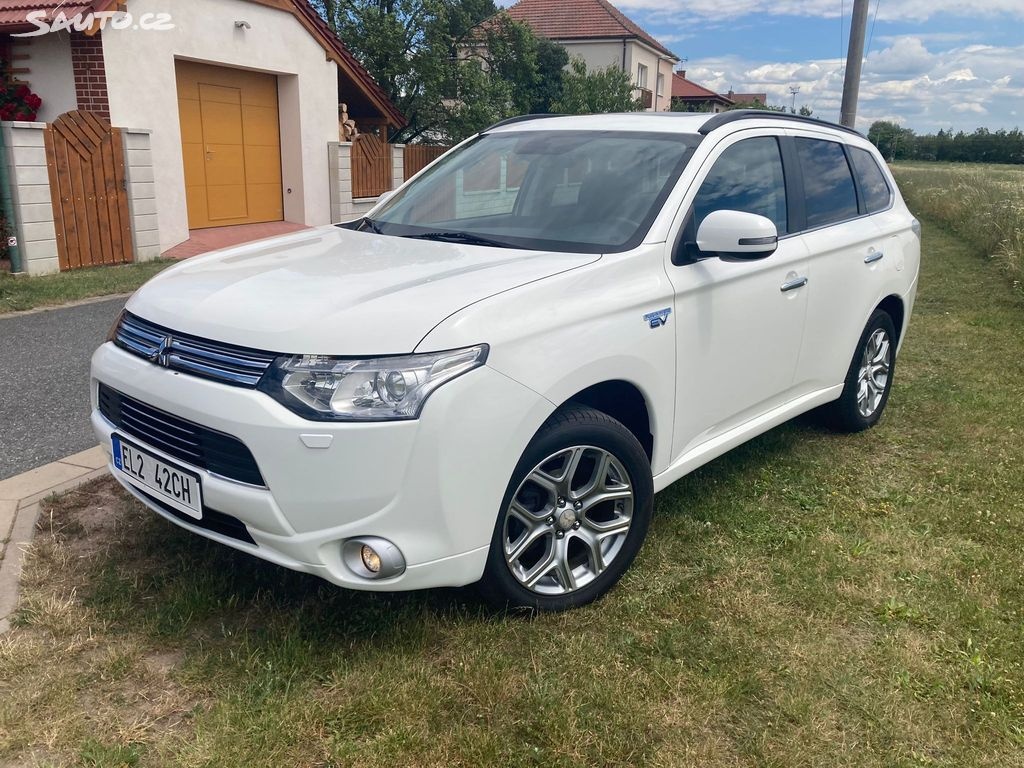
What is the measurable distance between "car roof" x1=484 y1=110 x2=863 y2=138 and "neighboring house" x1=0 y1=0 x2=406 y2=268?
7.37m

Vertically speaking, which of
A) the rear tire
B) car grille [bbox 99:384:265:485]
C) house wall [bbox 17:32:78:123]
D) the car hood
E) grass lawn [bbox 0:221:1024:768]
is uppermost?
house wall [bbox 17:32:78:123]

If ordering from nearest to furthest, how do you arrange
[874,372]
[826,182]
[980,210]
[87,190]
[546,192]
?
[546,192], [826,182], [874,372], [87,190], [980,210]

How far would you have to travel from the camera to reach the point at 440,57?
20.1 meters

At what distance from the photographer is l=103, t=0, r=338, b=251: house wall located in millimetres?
11891

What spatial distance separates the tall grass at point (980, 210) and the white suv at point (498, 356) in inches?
321

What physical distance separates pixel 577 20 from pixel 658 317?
3839 cm

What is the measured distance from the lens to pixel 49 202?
32.7 feet

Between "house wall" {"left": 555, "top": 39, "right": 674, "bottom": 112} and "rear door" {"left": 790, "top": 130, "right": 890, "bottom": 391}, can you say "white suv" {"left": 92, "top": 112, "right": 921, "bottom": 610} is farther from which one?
"house wall" {"left": 555, "top": 39, "right": 674, "bottom": 112}

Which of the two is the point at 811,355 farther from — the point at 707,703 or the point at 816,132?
the point at 707,703

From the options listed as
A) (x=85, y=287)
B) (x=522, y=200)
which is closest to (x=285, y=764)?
(x=522, y=200)

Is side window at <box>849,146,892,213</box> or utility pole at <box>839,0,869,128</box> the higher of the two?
utility pole at <box>839,0,869,128</box>

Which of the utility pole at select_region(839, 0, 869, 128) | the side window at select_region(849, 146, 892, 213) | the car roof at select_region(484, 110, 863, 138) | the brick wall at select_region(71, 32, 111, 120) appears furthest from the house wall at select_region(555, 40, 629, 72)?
the car roof at select_region(484, 110, 863, 138)

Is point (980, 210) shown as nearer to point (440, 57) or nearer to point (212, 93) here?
point (440, 57)

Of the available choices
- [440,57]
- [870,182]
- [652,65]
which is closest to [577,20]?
[652,65]
